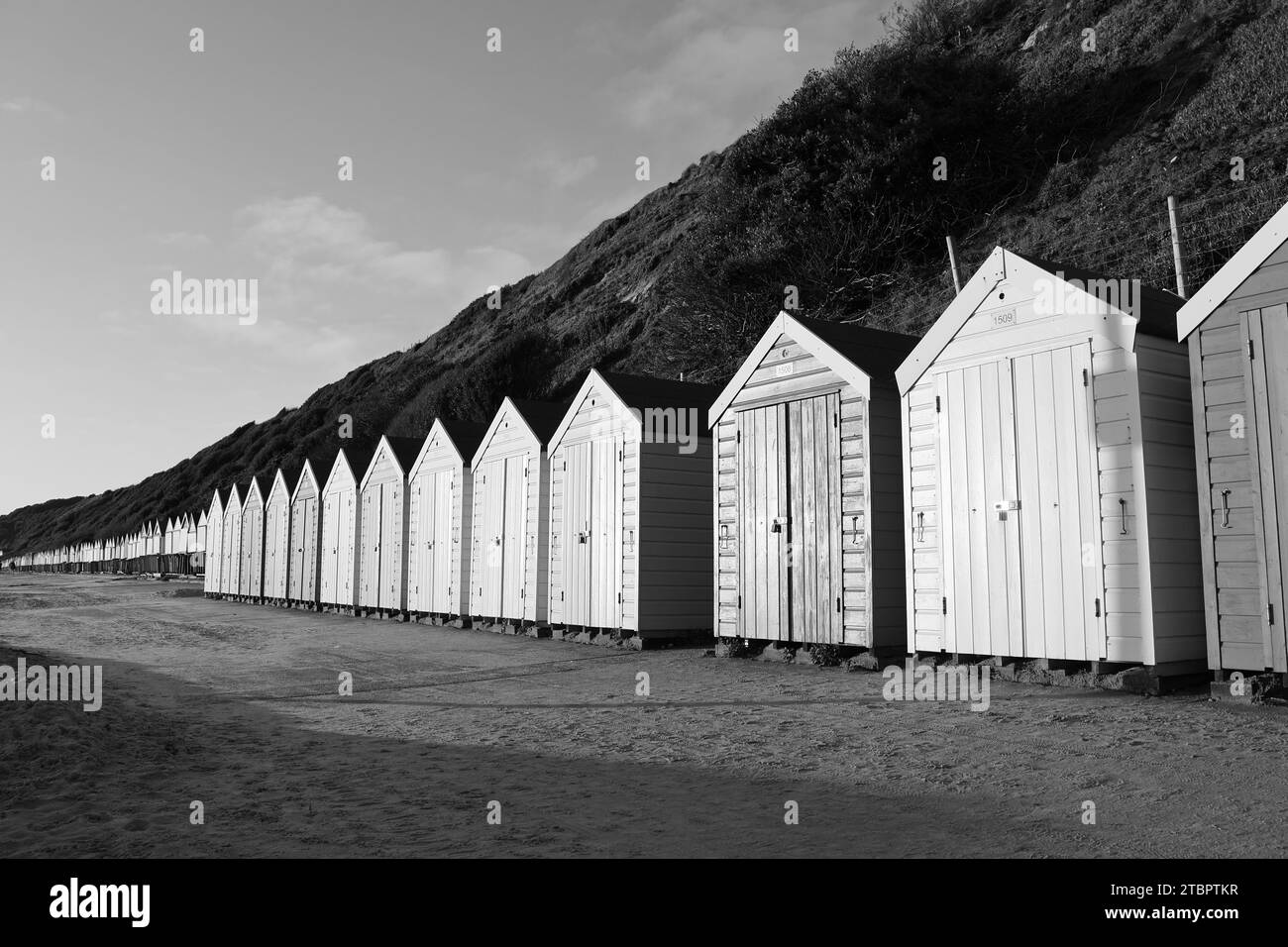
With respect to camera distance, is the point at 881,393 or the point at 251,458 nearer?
the point at 881,393

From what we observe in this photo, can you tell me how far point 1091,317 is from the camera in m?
8.88

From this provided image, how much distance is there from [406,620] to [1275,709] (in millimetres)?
18949

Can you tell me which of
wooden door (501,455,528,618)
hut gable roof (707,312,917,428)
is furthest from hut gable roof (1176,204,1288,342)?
wooden door (501,455,528,618)

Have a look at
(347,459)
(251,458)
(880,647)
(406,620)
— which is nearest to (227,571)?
(347,459)

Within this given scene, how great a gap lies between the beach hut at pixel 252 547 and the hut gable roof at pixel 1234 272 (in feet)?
106

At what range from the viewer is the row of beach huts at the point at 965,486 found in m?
7.81

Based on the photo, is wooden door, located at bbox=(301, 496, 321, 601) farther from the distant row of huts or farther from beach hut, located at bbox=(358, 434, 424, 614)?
the distant row of huts

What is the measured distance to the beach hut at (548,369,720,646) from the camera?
49.5 feet

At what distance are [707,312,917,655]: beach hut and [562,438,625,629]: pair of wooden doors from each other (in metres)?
2.56

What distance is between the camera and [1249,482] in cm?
763

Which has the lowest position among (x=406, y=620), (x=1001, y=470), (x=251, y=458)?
(x=406, y=620)
